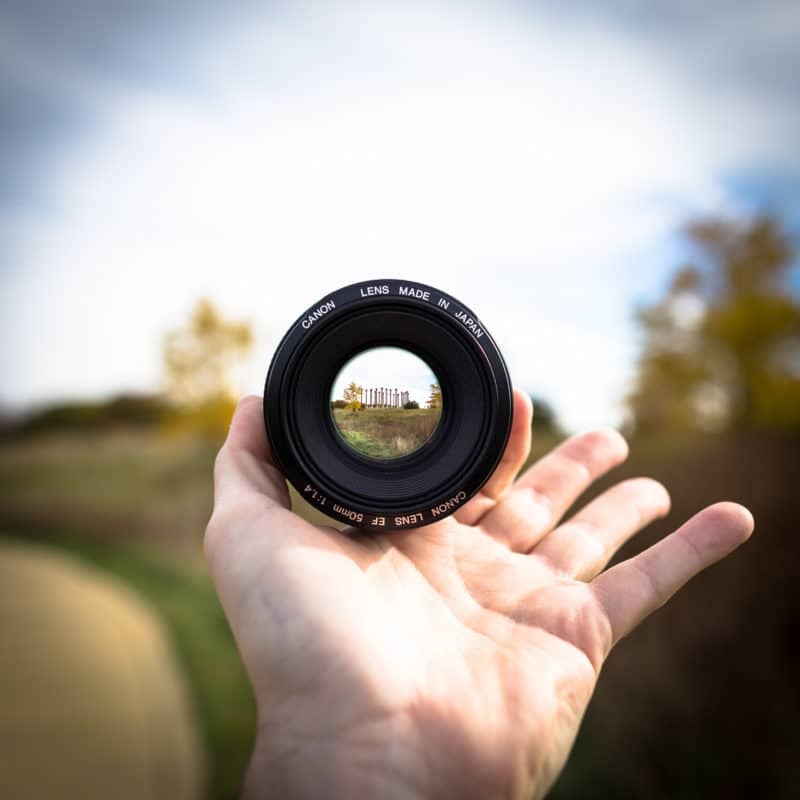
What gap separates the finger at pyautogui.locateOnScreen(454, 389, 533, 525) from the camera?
2.58 metres

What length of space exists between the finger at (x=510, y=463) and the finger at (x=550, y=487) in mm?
38

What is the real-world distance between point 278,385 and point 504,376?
675 millimetres

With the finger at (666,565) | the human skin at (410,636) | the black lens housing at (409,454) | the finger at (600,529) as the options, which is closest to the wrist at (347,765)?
the human skin at (410,636)

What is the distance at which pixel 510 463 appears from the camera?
108 inches

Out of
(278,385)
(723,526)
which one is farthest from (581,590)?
(278,385)

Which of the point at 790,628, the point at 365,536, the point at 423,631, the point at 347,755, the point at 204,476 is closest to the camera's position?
the point at 347,755

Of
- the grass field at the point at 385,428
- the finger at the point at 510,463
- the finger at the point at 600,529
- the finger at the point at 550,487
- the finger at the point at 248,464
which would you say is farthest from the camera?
the finger at the point at 550,487

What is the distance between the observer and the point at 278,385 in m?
2.33

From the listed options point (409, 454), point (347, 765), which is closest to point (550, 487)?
point (409, 454)

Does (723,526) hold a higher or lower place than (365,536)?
higher

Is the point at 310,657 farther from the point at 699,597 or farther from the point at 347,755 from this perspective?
the point at 699,597

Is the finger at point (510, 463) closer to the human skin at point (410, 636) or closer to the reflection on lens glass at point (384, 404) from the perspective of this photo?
the human skin at point (410, 636)

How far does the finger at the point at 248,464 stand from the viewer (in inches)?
90.7

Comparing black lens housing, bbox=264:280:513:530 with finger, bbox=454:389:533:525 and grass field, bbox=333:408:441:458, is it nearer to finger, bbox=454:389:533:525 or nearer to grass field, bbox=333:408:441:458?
grass field, bbox=333:408:441:458
